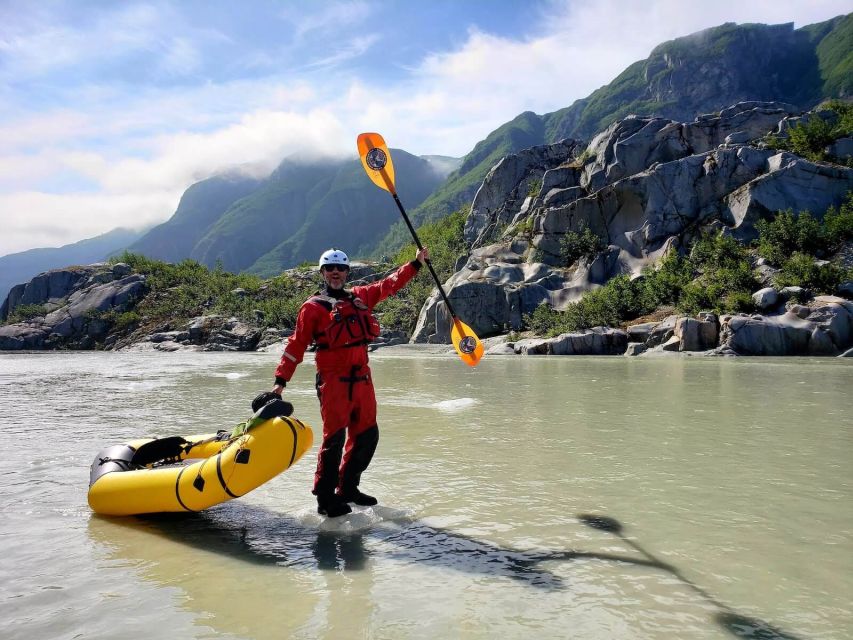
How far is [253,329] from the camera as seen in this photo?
8375 cm

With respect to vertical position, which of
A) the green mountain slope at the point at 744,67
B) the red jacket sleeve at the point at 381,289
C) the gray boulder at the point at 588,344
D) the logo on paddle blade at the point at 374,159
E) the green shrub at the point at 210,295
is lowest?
the gray boulder at the point at 588,344

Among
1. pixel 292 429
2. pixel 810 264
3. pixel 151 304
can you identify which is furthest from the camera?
pixel 151 304

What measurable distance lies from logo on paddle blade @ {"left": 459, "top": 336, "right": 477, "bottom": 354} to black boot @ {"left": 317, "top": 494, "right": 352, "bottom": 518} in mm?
3890

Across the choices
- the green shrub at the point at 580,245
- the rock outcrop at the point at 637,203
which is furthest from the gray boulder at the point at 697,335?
the green shrub at the point at 580,245

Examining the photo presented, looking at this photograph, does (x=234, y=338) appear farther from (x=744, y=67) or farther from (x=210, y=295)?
(x=744, y=67)

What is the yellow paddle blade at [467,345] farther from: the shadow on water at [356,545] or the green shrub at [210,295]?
the green shrub at [210,295]

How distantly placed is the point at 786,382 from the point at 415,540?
17.9 meters

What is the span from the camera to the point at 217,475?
5.04m

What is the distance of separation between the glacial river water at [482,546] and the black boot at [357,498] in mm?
204

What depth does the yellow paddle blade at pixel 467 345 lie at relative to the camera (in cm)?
860

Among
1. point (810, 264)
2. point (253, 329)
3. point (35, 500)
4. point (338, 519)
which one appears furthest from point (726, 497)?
point (253, 329)

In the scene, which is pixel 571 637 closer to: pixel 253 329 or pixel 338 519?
pixel 338 519

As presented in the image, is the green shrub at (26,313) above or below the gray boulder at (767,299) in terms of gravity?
above

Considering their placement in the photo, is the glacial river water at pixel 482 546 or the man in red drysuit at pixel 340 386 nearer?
the glacial river water at pixel 482 546
